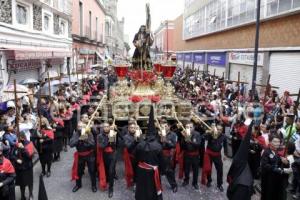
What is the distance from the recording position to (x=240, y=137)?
8.52m

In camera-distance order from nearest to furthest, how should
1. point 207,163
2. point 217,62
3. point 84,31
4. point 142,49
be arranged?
point 207,163 < point 142,49 < point 217,62 < point 84,31

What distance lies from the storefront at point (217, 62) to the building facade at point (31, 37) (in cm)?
1190

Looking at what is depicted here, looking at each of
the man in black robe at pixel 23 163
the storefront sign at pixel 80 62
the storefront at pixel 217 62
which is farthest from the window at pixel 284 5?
the storefront sign at pixel 80 62

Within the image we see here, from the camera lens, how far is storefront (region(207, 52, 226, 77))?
26.3 meters

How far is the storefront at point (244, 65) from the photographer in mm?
18266

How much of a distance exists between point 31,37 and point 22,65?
2.09m

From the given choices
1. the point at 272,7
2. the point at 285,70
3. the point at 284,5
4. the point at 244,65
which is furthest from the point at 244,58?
the point at 284,5

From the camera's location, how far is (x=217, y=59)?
2823cm

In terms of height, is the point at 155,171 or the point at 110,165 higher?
the point at 155,171

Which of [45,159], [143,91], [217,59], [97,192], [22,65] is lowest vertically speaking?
[97,192]

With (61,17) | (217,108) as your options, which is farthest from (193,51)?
(217,108)

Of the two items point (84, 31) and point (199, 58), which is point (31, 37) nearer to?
point (84, 31)

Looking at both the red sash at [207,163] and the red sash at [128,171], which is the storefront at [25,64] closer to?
the red sash at [128,171]

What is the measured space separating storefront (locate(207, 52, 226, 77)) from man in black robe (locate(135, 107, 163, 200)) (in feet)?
62.3
